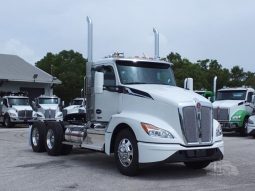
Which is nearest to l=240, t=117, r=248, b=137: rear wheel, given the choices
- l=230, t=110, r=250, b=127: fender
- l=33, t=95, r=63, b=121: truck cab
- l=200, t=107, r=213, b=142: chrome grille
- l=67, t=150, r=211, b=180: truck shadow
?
l=230, t=110, r=250, b=127: fender

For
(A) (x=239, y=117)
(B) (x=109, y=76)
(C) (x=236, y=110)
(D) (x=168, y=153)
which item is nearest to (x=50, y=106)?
(C) (x=236, y=110)

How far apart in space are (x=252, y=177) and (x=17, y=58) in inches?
1779

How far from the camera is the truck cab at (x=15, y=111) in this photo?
33406 millimetres

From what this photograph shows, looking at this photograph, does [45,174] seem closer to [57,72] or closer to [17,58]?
[17,58]

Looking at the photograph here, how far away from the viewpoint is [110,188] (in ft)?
30.2

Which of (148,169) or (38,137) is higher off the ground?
(38,137)

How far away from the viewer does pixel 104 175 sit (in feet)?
35.2

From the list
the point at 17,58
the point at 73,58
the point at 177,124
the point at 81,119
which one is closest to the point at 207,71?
the point at 73,58

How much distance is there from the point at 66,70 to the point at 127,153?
1921 inches

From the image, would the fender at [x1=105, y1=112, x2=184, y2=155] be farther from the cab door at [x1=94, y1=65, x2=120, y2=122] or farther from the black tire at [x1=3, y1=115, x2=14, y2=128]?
the black tire at [x1=3, y1=115, x2=14, y2=128]

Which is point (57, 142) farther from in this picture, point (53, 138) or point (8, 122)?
point (8, 122)

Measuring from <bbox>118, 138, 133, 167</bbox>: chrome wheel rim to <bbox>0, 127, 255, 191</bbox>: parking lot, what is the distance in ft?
1.12

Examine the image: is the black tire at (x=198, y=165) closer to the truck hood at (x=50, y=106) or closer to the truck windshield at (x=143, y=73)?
the truck windshield at (x=143, y=73)

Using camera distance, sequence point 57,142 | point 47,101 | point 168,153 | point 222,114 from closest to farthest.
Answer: point 168,153, point 57,142, point 222,114, point 47,101
